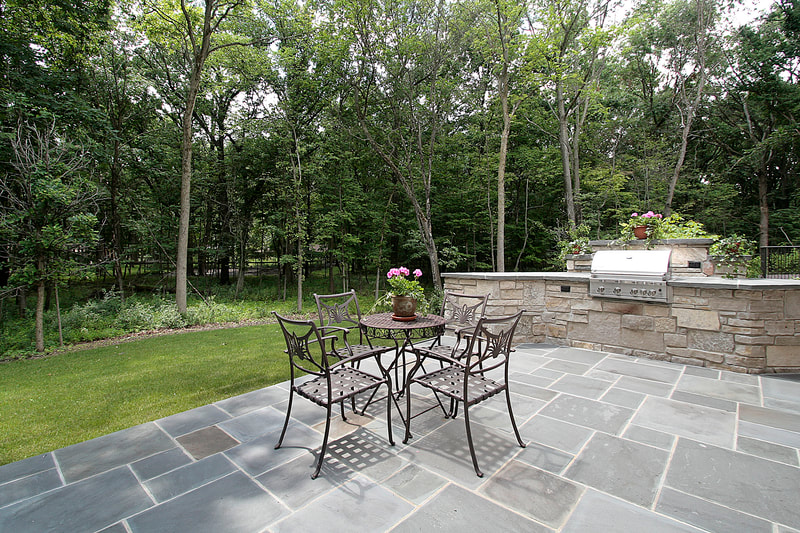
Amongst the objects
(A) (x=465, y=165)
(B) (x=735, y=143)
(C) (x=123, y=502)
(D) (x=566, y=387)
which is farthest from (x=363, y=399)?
(B) (x=735, y=143)

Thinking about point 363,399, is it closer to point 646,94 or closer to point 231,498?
point 231,498

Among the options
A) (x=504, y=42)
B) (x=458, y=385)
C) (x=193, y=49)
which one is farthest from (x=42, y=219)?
(x=504, y=42)

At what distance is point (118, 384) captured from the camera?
11.1 feet

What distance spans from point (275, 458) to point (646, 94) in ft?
55.6

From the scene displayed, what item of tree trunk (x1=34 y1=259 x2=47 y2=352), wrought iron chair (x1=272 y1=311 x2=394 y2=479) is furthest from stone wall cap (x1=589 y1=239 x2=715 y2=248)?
tree trunk (x1=34 y1=259 x2=47 y2=352)

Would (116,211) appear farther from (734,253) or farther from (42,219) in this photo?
(734,253)

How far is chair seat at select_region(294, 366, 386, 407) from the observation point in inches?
75.2

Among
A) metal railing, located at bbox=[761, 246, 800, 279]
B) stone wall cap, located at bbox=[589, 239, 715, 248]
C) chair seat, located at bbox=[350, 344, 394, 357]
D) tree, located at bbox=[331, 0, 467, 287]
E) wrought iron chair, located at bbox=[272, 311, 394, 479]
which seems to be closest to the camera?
wrought iron chair, located at bbox=[272, 311, 394, 479]

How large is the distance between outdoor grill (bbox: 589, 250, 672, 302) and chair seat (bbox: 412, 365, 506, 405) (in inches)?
101

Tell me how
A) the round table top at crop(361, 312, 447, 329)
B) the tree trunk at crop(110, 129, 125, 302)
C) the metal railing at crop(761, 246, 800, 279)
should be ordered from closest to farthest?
the round table top at crop(361, 312, 447, 329)
the metal railing at crop(761, 246, 800, 279)
the tree trunk at crop(110, 129, 125, 302)

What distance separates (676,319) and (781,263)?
18.6 feet

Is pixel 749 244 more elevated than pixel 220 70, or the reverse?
pixel 220 70

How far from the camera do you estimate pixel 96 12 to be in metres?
7.26

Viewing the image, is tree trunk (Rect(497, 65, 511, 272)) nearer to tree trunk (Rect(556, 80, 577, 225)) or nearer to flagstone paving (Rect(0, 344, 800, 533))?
tree trunk (Rect(556, 80, 577, 225))
